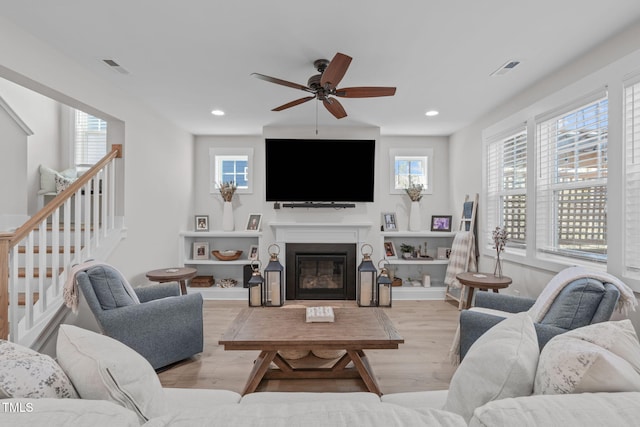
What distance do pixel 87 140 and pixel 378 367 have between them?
478 centimetres

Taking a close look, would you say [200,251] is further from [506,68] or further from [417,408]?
[417,408]

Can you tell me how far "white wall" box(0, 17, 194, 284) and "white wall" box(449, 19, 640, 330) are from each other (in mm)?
4094

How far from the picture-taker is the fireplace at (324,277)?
468 cm

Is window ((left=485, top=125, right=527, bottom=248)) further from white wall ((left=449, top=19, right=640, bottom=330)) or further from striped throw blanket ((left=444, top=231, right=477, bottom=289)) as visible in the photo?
striped throw blanket ((left=444, top=231, right=477, bottom=289))

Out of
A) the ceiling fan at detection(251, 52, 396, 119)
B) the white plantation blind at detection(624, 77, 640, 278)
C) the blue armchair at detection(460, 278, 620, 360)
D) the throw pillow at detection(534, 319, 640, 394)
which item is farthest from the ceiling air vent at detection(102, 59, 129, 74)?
the white plantation blind at detection(624, 77, 640, 278)

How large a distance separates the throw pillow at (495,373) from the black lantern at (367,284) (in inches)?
127

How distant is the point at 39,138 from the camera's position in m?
4.07

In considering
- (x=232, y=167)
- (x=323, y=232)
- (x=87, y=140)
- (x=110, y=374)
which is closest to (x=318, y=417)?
(x=110, y=374)

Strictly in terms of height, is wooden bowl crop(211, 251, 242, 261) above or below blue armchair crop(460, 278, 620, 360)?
below

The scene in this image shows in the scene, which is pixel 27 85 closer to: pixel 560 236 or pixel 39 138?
pixel 39 138

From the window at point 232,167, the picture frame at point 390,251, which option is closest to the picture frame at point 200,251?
the window at point 232,167

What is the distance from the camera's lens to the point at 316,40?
234 cm

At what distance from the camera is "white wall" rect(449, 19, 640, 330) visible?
2.28 meters

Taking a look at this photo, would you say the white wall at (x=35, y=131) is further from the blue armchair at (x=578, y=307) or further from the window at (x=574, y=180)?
the window at (x=574, y=180)
